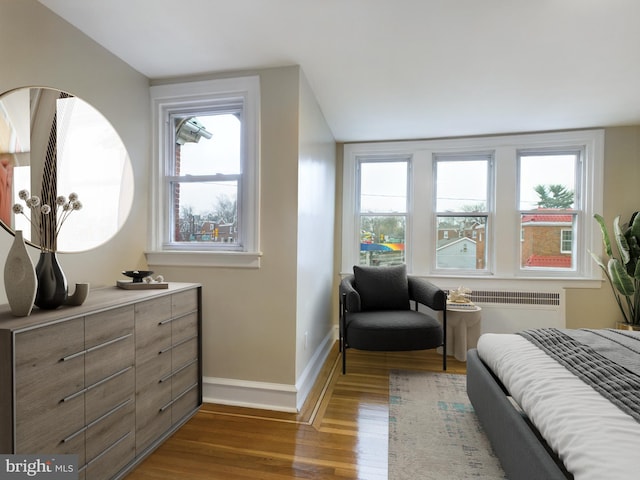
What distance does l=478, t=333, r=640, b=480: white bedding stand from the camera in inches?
37.0

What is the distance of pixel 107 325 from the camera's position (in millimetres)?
1568

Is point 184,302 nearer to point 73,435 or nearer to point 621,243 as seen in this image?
point 73,435

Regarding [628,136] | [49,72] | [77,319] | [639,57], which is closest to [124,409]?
[77,319]

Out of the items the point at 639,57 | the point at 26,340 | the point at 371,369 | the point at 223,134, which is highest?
the point at 639,57

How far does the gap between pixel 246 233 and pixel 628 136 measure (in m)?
4.07

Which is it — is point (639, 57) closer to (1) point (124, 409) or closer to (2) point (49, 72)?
(2) point (49, 72)

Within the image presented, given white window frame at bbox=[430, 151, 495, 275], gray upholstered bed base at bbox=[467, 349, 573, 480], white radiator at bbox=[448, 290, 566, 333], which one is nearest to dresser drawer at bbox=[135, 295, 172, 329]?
gray upholstered bed base at bbox=[467, 349, 573, 480]

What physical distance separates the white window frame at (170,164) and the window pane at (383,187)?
211cm

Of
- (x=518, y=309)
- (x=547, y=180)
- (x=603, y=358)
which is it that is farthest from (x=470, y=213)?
(x=603, y=358)

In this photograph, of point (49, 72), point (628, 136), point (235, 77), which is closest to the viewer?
point (49, 72)

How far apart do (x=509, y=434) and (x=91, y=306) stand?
1.96 meters

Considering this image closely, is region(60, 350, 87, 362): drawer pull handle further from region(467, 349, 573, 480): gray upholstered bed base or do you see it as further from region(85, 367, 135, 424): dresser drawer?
region(467, 349, 573, 480): gray upholstered bed base

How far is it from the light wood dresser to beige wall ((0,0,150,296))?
266mm

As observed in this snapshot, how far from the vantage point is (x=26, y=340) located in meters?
1.21
